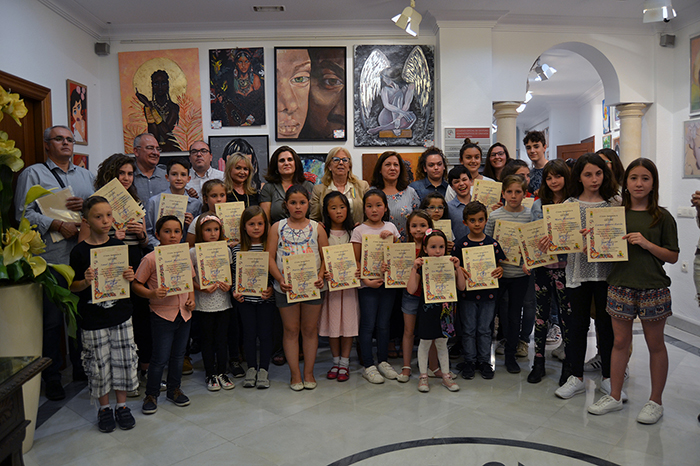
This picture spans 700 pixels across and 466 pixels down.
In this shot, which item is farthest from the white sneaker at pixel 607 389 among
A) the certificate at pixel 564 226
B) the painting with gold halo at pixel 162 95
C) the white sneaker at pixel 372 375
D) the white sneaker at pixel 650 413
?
the painting with gold halo at pixel 162 95

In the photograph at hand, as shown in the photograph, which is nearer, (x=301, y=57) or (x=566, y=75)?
(x=301, y=57)

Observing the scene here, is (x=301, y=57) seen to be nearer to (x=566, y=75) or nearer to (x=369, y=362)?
(x=369, y=362)

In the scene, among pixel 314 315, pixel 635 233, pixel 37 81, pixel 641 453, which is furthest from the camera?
pixel 37 81

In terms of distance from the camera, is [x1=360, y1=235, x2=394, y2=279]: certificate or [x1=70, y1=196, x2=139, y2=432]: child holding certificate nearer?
A: [x1=70, y1=196, x2=139, y2=432]: child holding certificate

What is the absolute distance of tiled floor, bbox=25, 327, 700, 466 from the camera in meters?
2.51

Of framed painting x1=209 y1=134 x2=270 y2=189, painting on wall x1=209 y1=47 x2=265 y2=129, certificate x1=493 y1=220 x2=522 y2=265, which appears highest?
painting on wall x1=209 y1=47 x2=265 y2=129

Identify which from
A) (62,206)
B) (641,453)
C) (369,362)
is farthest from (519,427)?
(62,206)

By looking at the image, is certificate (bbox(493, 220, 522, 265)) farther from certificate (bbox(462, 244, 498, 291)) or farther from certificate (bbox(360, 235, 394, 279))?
certificate (bbox(360, 235, 394, 279))

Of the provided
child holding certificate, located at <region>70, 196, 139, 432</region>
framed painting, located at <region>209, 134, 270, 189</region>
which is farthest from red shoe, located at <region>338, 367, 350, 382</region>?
framed painting, located at <region>209, 134, 270, 189</region>

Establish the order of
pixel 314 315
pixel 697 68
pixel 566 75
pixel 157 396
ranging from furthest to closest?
pixel 566 75 → pixel 697 68 → pixel 314 315 → pixel 157 396

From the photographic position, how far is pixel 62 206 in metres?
3.33

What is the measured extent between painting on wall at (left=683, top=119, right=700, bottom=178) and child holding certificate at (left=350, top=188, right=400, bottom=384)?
383cm

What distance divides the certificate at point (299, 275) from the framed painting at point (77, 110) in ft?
10.8

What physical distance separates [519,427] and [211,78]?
4.98 m
